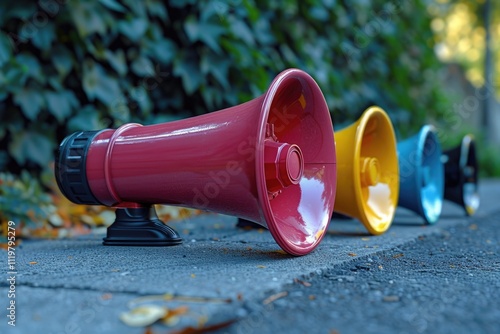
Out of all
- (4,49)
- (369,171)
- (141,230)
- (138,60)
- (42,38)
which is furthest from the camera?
(138,60)

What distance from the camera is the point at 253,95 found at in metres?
3.93

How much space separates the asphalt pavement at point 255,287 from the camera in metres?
1.29

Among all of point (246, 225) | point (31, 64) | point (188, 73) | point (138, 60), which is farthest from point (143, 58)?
point (246, 225)

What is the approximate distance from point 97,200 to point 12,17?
1.43 m

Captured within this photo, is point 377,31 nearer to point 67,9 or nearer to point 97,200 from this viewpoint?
point 67,9

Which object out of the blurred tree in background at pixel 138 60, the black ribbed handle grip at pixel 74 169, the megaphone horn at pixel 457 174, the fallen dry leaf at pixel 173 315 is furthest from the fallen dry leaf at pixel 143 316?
the megaphone horn at pixel 457 174

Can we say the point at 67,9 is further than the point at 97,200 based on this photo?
Yes

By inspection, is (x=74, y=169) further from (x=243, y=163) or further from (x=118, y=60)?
(x=118, y=60)

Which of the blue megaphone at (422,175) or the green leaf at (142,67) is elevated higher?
the green leaf at (142,67)

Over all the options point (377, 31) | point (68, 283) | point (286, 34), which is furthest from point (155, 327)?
point (377, 31)

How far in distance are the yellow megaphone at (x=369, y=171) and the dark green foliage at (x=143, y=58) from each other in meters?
1.12

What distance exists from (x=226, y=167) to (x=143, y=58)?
1810 millimetres

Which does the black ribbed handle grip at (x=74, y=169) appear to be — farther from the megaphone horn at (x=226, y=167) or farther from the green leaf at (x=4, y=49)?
the green leaf at (x=4, y=49)

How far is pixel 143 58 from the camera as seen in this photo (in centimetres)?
355
